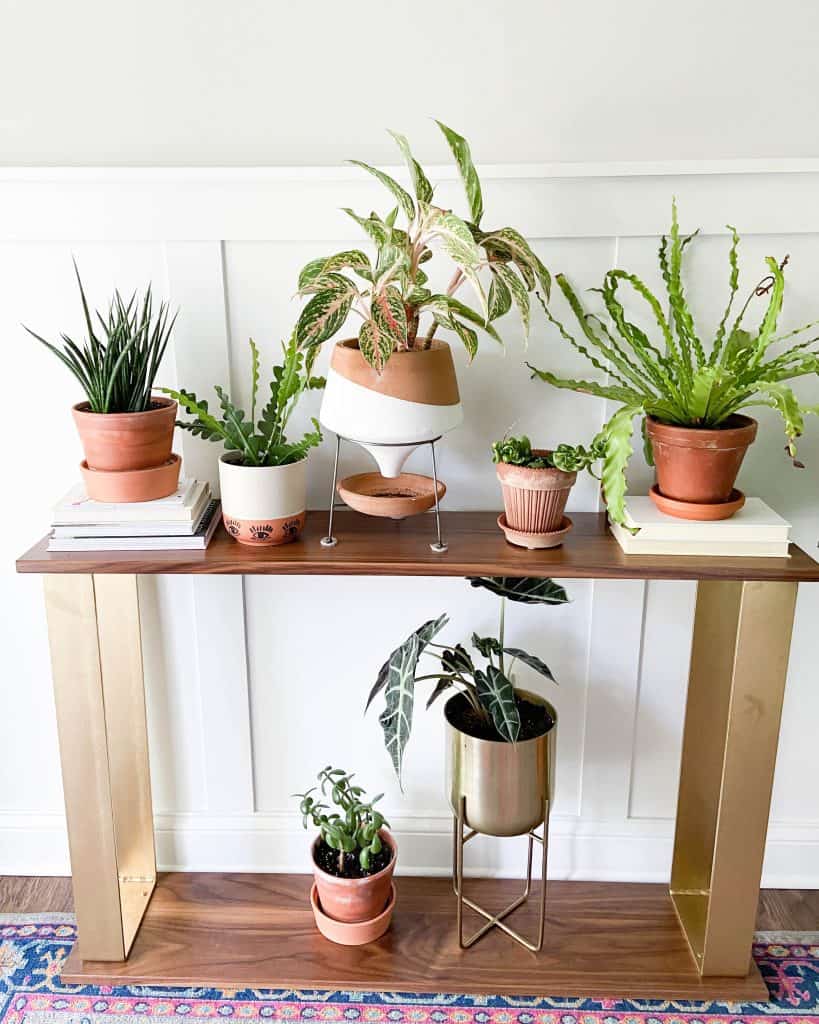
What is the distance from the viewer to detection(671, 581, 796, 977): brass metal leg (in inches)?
59.1

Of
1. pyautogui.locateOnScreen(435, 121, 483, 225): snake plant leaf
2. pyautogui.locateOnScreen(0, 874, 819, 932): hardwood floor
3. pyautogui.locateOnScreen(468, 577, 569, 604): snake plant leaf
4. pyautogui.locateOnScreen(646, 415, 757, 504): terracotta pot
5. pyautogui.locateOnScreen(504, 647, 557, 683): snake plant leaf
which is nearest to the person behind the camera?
pyautogui.locateOnScreen(435, 121, 483, 225): snake plant leaf

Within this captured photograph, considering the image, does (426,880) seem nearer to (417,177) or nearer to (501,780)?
(501,780)

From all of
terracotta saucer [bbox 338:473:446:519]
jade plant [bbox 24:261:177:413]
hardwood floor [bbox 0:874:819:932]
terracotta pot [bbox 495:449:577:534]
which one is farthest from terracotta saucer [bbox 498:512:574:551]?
hardwood floor [bbox 0:874:819:932]

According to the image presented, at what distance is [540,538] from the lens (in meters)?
1.49

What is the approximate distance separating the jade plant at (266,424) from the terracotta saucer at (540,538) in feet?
1.15

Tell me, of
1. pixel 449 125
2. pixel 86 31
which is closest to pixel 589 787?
pixel 449 125

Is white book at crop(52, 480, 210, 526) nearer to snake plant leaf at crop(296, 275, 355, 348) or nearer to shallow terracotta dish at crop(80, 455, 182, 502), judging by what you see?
shallow terracotta dish at crop(80, 455, 182, 502)

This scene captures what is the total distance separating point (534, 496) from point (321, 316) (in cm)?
43

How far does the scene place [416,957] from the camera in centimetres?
172

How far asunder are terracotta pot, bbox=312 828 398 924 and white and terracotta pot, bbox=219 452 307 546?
655mm

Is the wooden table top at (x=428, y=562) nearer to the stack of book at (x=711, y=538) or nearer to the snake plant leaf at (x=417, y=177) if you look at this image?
the stack of book at (x=711, y=538)

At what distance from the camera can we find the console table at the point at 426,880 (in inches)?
57.7

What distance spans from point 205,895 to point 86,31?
1.61 m

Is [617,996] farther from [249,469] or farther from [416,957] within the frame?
[249,469]
